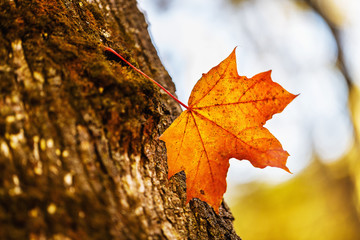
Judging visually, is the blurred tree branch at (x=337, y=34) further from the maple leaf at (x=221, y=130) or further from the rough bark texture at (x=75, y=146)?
the rough bark texture at (x=75, y=146)

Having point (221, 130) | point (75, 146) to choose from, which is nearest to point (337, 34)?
point (221, 130)

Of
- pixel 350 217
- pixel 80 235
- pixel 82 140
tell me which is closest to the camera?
pixel 80 235

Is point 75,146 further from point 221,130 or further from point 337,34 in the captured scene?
point 337,34

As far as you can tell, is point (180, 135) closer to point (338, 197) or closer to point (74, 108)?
point (74, 108)

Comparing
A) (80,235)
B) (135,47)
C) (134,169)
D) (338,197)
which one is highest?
(338,197)

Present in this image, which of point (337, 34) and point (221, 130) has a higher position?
point (337, 34)

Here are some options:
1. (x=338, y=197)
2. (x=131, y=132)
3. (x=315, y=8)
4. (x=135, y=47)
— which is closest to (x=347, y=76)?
(x=315, y=8)
